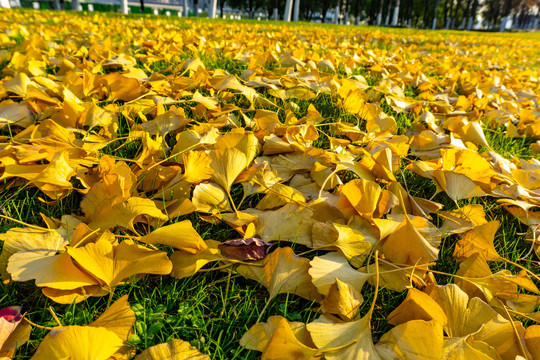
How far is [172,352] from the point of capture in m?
0.58

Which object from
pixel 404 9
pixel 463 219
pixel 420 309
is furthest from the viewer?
pixel 404 9

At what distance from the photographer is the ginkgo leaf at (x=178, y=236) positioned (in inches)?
29.0

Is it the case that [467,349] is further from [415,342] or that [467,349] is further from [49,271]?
[49,271]

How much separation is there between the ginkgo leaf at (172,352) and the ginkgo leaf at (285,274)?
20 centimetres

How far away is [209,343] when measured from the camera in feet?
2.12

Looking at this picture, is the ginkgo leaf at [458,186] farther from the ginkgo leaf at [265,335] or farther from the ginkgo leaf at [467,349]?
the ginkgo leaf at [265,335]

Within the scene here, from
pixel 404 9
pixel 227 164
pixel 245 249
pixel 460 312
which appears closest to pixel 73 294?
pixel 245 249

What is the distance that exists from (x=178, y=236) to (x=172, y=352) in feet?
0.77

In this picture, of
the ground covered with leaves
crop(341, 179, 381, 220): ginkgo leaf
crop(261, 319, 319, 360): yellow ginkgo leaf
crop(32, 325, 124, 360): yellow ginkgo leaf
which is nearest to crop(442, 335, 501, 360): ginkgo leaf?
the ground covered with leaves

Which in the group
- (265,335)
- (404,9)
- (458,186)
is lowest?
(265,335)

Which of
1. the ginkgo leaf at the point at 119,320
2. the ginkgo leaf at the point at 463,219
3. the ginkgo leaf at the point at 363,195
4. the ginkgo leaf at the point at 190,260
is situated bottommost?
the ginkgo leaf at the point at 119,320

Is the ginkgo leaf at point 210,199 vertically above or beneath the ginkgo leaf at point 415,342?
above

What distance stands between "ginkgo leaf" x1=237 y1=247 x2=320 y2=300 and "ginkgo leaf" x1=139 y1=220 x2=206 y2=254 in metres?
0.15

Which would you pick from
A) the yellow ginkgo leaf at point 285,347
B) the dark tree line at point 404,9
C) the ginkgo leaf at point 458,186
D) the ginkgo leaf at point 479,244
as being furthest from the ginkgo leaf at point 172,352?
the dark tree line at point 404,9
